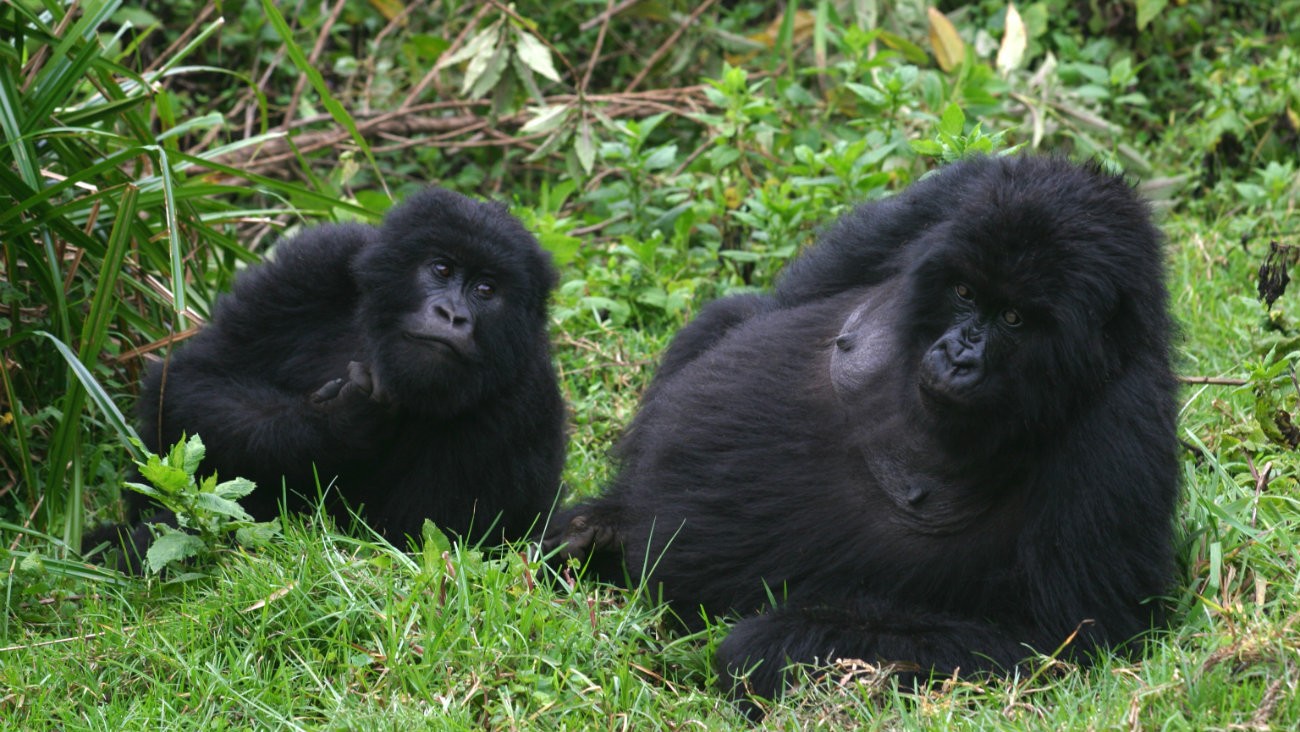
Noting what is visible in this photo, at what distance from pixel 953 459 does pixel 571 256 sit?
2845mm

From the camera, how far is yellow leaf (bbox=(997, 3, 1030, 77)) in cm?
752

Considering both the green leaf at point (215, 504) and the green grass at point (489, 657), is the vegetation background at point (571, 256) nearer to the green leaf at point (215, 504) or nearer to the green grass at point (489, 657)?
the green grass at point (489, 657)

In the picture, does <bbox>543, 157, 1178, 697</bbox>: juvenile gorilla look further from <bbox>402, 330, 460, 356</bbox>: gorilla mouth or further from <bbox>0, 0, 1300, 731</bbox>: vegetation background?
<bbox>402, 330, 460, 356</bbox>: gorilla mouth

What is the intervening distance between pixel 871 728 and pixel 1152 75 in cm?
665

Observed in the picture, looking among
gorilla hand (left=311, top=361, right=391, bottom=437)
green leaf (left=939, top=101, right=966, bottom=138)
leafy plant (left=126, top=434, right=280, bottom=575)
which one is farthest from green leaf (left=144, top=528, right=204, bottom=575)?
green leaf (left=939, top=101, right=966, bottom=138)

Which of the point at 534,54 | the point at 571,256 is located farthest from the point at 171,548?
the point at 534,54

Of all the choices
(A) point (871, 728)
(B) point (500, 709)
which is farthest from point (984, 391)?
(B) point (500, 709)

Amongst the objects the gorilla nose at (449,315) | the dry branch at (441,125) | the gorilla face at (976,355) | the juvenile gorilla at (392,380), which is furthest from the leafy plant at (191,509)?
the dry branch at (441,125)

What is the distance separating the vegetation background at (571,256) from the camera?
3389 millimetres

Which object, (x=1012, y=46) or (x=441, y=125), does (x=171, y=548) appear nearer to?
(x=441, y=125)

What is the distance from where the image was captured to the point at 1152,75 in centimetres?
873

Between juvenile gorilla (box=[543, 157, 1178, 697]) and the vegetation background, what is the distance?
0.19 meters

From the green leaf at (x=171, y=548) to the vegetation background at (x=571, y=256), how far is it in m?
0.08

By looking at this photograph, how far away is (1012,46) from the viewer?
755 centimetres
